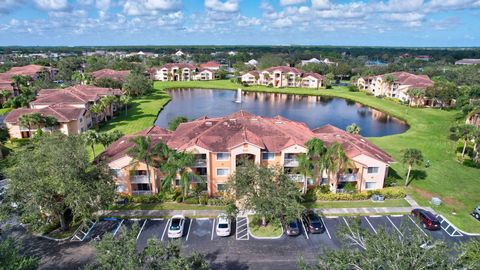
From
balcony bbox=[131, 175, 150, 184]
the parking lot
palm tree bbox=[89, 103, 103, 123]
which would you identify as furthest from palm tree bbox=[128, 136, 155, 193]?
palm tree bbox=[89, 103, 103, 123]

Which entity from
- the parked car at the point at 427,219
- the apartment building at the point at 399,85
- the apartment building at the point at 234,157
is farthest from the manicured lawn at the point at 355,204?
the apartment building at the point at 399,85

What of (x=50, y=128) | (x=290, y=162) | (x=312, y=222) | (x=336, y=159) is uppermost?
(x=336, y=159)

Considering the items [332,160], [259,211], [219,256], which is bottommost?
[219,256]

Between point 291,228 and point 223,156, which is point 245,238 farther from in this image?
point 223,156

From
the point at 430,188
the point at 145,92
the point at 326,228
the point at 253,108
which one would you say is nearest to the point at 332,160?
the point at 326,228

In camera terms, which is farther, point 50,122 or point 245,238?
point 50,122

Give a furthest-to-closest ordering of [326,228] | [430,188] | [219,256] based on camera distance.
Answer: [430,188] → [326,228] → [219,256]

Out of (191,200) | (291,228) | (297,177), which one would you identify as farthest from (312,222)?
(191,200)

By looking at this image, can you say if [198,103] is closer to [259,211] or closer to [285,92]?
[285,92]
